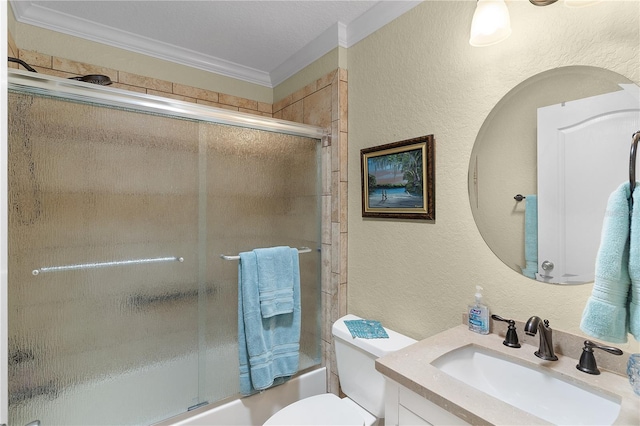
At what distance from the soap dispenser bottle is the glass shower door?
4.17 feet

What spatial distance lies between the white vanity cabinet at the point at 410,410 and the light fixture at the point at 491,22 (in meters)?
1.22

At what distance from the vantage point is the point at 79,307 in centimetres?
128

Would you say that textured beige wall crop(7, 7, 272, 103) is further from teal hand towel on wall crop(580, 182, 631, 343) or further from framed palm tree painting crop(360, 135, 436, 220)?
teal hand towel on wall crop(580, 182, 631, 343)

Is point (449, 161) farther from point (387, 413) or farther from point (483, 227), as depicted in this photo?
point (387, 413)

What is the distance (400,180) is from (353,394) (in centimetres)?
110

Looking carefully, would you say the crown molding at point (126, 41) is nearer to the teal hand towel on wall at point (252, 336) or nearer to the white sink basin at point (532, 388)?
the teal hand towel on wall at point (252, 336)

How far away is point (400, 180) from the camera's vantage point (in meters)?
1.52

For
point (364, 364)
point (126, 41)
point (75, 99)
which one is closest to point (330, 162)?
point (364, 364)

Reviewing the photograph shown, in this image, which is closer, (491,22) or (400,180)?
(491,22)

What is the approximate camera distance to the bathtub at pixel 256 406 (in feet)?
4.91

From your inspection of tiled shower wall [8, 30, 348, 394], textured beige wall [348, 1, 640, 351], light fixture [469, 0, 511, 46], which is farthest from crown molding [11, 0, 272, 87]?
light fixture [469, 0, 511, 46]

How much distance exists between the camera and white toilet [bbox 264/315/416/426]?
135 centimetres

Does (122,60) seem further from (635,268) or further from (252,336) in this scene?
(635,268)

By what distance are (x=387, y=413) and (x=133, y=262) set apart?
47.9 inches
